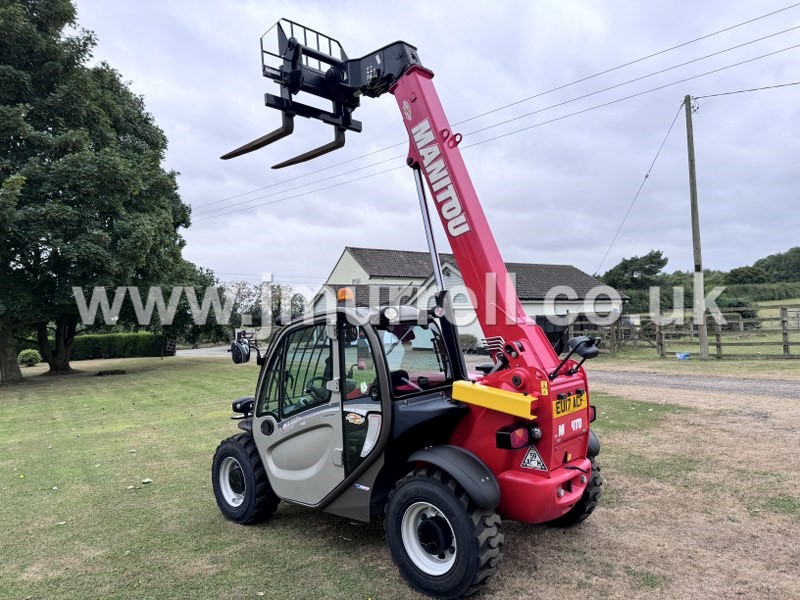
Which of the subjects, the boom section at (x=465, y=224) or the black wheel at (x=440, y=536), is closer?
the black wheel at (x=440, y=536)

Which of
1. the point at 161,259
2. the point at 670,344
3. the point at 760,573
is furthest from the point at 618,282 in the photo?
the point at 760,573

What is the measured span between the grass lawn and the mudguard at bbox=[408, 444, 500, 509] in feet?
2.35

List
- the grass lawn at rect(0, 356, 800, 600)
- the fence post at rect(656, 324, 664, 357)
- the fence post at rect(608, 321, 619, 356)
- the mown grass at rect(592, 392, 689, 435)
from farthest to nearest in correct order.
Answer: the fence post at rect(608, 321, 619, 356), the fence post at rect(656, 324, 664, 357), the mown grass at rect(592, 392, 689, 435), the grass lawn at rect(0, 356, 800, 600)

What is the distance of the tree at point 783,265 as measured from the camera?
172ft

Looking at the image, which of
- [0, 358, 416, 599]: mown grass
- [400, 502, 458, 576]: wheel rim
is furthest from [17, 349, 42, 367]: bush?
[400, 502, 458, 576]: wheel rim

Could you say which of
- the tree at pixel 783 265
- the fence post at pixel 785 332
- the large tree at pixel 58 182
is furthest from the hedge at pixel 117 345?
the tree at pixel 783 265

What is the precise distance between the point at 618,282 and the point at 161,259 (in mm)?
36786

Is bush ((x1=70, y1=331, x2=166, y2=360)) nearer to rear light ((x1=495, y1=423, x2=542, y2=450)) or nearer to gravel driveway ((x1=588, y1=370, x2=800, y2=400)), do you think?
gravel driveway ((x1=588, y1=370, x2=800, y2=400))

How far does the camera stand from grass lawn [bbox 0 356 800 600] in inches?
149

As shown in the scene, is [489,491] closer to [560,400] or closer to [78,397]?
[560,400]

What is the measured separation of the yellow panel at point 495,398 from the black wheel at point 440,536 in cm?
54

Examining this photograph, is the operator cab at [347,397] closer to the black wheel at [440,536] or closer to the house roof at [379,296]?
the black wheel at [440,536]

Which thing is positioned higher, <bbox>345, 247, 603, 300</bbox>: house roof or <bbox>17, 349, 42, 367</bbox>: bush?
<bbox>345, 247, 603, 300</bbox>: house roof

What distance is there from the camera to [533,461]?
3625 millimetres
